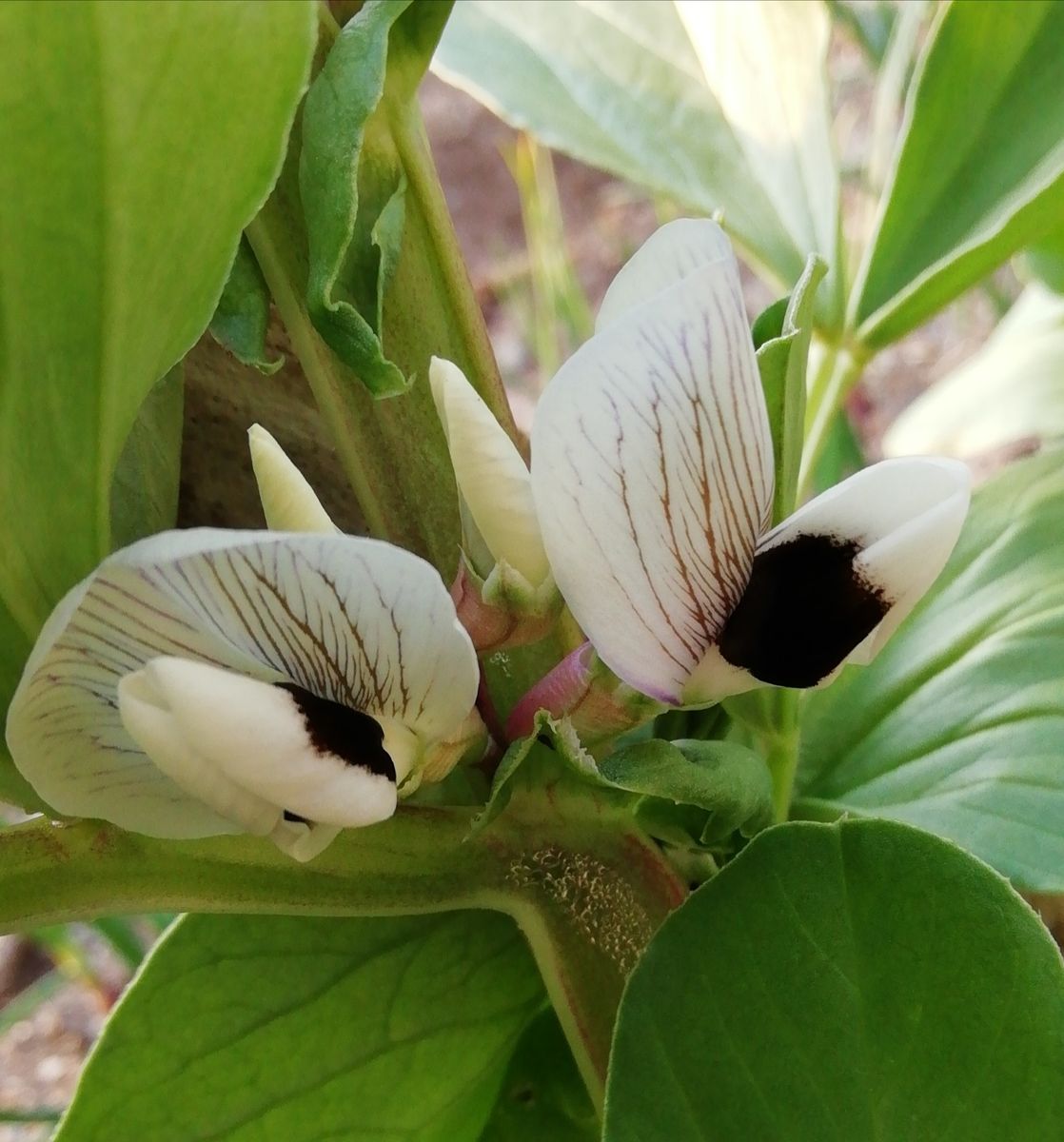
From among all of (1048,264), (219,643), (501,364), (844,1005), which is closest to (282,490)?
(219,643)

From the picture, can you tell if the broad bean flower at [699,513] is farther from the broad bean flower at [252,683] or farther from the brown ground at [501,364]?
the brown ground at [501,364]

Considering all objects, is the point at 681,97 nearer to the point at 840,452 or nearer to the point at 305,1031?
the point at 840,452

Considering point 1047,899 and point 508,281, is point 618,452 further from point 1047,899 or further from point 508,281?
point 508,281

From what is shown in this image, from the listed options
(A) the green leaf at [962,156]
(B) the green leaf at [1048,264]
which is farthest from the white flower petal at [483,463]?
(B) the green leaf at [1048,264]

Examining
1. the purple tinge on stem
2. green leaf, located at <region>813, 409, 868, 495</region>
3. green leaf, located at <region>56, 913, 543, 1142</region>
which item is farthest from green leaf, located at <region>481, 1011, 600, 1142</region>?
green leaf, located at <region>813, 409, 868, 495</region>

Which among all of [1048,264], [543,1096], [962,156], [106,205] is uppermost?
[106,205]
